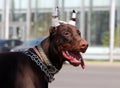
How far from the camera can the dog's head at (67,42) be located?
5.07 metres

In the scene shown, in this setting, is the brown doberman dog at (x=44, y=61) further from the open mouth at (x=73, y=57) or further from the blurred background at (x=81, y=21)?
the blurred background at (x=81, y=21)

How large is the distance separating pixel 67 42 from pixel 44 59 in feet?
1.01

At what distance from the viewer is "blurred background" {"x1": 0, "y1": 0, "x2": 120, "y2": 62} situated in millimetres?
36969

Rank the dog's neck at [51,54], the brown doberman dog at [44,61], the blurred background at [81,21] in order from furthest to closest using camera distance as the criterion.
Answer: the blurred background at [81,21] → the dog's neck at [51,54] → the brown doberman dog at [44,61]

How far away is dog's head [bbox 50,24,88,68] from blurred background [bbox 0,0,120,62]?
99.0 ft

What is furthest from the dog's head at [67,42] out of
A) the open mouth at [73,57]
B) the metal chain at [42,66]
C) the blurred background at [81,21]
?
the blurred background at [81,21]

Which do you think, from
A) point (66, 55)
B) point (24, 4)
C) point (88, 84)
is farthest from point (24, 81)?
point (24, 4)

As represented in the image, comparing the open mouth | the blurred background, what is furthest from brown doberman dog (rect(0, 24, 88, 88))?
the blurred background

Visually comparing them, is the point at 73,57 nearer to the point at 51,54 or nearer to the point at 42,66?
the point at 51,54

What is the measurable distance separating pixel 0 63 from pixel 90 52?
106ft

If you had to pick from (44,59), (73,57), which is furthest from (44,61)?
(73,57)

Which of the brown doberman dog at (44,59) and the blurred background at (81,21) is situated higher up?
the brown doberman dog at (44,59)

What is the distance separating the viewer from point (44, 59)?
5184 mm

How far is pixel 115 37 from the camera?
37.2 meters
